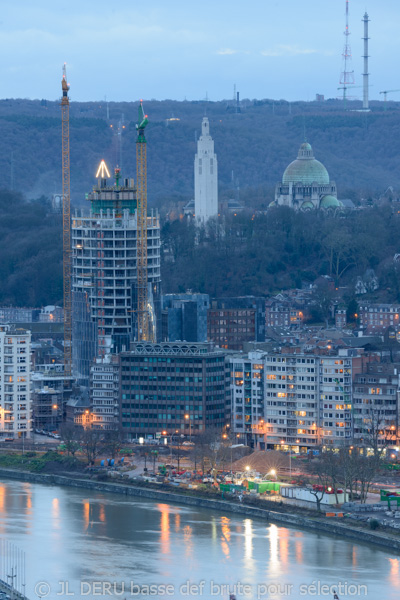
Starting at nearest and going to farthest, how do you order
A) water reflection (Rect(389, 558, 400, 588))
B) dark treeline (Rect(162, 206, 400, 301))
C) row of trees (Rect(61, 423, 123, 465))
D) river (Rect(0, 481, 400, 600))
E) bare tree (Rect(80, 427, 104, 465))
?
river (Rect(0, 481, 400, 600)), water reflection (Rect(389, 558, 400, 588)), bare tree (Rect(80, 427, 104, 465)), row of trees (Rect(61, 423, 123, 465)), dark treeline (Rect(162, 206, 400, 301))

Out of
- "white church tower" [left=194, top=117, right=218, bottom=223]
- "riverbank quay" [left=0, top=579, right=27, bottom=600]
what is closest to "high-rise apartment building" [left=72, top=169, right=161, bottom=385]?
"riverbank quay" [left=0, top=579, right=27, bottom=600]

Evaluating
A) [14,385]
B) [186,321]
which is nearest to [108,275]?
[186,321]

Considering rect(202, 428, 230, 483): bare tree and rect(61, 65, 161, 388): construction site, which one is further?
rect(61, 65, 161, 388): construction site

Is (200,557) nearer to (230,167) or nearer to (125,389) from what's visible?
(125,389)

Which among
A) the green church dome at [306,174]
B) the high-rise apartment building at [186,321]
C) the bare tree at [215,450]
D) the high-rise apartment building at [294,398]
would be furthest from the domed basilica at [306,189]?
the bare tree at [215,450]

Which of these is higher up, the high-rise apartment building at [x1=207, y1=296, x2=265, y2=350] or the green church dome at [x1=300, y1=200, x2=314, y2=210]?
the green church dome at [x1=300, y1=200, x2=314, y2=210]

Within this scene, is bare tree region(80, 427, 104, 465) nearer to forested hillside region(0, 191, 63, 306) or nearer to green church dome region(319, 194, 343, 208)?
forested hillside region(0, 191, 63, 306)
